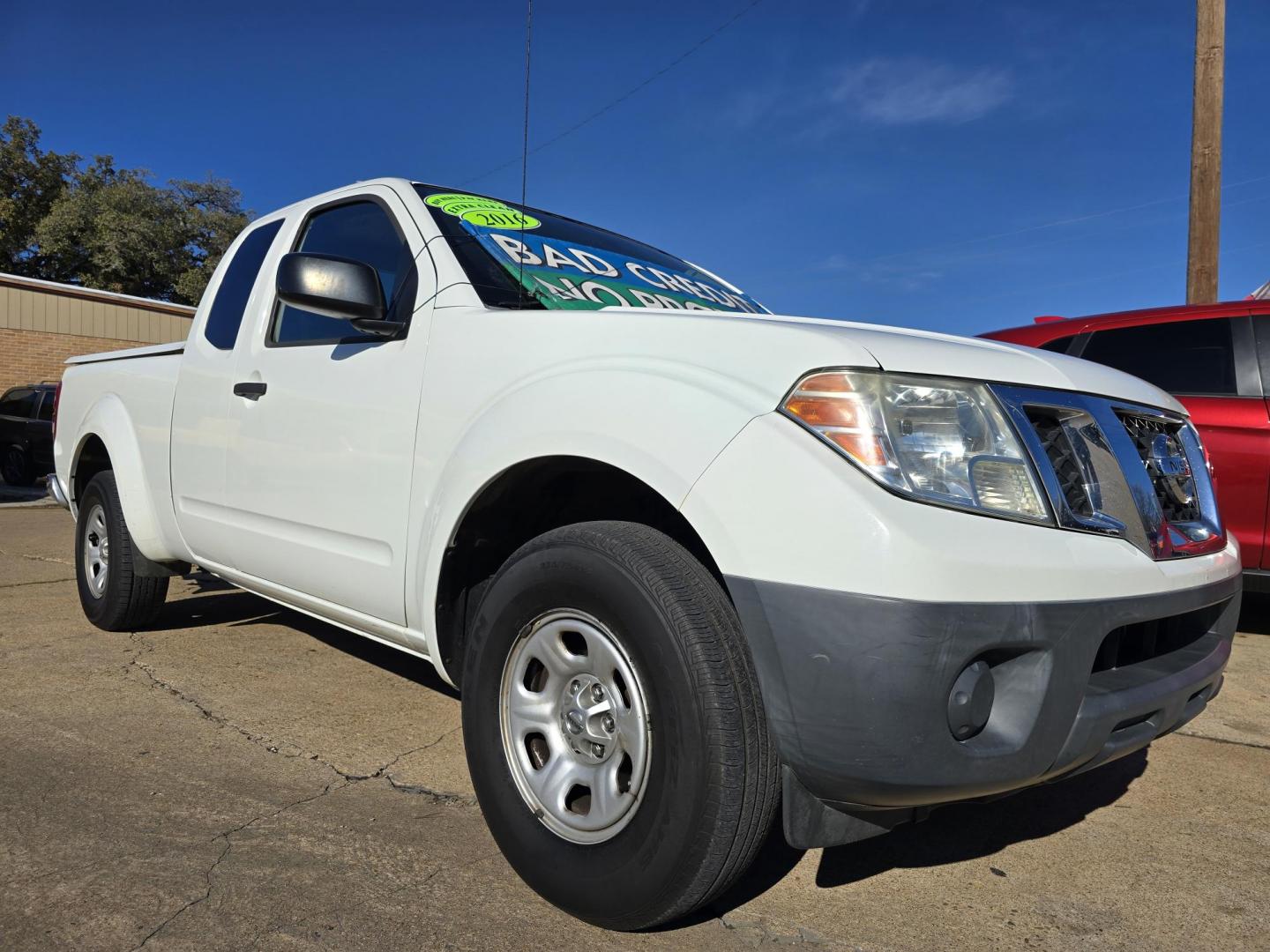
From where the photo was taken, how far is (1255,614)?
548 centimetres

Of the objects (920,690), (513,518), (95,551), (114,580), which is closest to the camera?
(920,690)

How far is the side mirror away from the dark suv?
45.9ft

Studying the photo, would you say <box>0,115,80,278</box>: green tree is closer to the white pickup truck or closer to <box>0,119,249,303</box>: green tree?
<box>0,119,249,303</box>: green tree

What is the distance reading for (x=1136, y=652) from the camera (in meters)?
1.97

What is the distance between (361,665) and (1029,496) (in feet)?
10.1

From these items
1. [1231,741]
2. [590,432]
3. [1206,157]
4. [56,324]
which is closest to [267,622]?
[590,432]

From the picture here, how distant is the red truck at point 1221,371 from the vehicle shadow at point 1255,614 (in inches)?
22.7

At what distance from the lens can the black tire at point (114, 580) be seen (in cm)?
414

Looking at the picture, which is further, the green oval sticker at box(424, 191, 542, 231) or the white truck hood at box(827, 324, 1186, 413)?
the green oval sticker at box(424, 191, 542, 231)

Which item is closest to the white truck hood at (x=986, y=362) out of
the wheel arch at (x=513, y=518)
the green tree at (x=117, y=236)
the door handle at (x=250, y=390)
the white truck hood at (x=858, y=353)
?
the white truck hood at (x=858, y=353)

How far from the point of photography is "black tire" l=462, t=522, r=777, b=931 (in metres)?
1.69

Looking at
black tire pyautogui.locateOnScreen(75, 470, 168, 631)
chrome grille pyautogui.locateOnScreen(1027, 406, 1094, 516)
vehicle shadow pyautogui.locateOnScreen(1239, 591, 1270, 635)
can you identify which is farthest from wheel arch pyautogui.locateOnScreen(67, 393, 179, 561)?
vehicle shadow pyautogui.locateOnScreen(1239, 591, 1270, 635)

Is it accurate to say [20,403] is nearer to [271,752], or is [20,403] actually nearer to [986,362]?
[271,752]

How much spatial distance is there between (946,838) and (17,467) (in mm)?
16637
